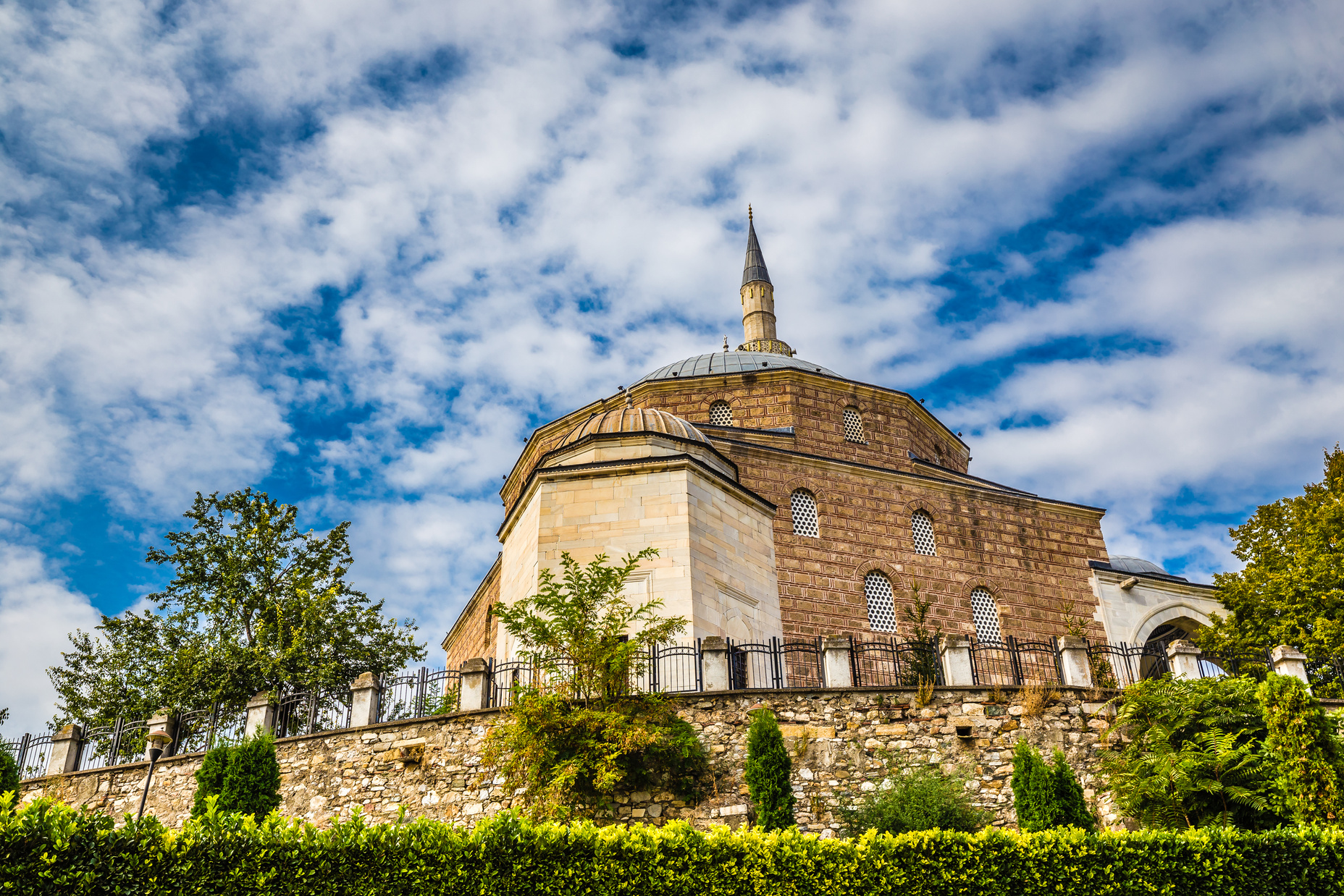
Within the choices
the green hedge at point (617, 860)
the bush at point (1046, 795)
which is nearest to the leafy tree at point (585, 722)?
the green hedge at point (617, 860)

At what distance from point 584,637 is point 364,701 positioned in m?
3.38

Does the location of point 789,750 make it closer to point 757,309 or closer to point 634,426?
point 634,426

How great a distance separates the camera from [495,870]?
7.77 metres

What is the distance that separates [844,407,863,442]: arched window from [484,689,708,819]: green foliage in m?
12.3

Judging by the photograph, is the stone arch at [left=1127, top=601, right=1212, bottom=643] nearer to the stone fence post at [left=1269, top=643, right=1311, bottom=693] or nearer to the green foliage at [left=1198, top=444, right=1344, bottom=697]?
the green foliage at [left=1198, top=444, right=1344, bottom=697]

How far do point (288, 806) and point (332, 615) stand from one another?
6.42 metres

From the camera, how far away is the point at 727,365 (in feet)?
78.0

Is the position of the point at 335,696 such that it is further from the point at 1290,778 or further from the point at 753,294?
the point at 753,294

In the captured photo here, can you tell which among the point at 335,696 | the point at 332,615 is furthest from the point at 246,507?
the point at 335,696

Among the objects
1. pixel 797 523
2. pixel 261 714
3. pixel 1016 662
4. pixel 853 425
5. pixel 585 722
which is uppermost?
pixel 853 425

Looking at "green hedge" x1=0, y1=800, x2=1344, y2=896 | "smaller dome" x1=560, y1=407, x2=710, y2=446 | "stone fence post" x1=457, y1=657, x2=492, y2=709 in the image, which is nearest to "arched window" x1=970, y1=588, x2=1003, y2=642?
"smaller dome" x1=560, y1=407, x2=710, y2=446

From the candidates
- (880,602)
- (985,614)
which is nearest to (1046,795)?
(880,602)

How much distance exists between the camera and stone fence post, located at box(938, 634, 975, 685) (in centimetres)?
1209

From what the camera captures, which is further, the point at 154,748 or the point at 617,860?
the point at 154,748
